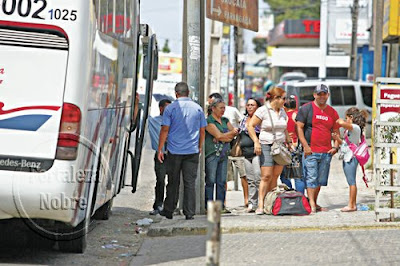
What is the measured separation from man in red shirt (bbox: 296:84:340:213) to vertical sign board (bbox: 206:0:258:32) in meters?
1.59

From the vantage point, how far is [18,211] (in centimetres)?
884

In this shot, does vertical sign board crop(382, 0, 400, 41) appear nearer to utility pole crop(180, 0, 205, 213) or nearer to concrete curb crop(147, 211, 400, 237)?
utility pole crop(180, 0, 205, 213)

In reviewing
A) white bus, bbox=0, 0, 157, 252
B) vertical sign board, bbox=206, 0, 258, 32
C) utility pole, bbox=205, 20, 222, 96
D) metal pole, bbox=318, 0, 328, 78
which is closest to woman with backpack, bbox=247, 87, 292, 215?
vertical sign board, bbox=206, 0, 258, 32

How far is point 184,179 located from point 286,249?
7.86ft

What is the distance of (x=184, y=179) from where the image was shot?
12102 mm

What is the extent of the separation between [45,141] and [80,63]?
2.56ft

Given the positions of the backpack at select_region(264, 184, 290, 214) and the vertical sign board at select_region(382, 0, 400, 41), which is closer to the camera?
the backpack at select_region(264, 184, 290, 214)

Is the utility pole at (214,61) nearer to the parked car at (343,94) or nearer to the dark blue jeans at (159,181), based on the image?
the parked car at (343,94)

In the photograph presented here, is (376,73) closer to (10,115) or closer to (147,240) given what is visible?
(147,240)

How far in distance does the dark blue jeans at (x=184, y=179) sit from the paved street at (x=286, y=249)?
85 centimetres

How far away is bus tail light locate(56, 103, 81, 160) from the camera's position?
8.70 meters

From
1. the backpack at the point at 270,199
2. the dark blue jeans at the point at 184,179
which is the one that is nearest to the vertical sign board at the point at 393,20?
the backpack at the point at 270,199

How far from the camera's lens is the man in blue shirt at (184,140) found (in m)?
11.9

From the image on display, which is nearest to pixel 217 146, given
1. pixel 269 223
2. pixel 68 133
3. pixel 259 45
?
pixel 269 223
